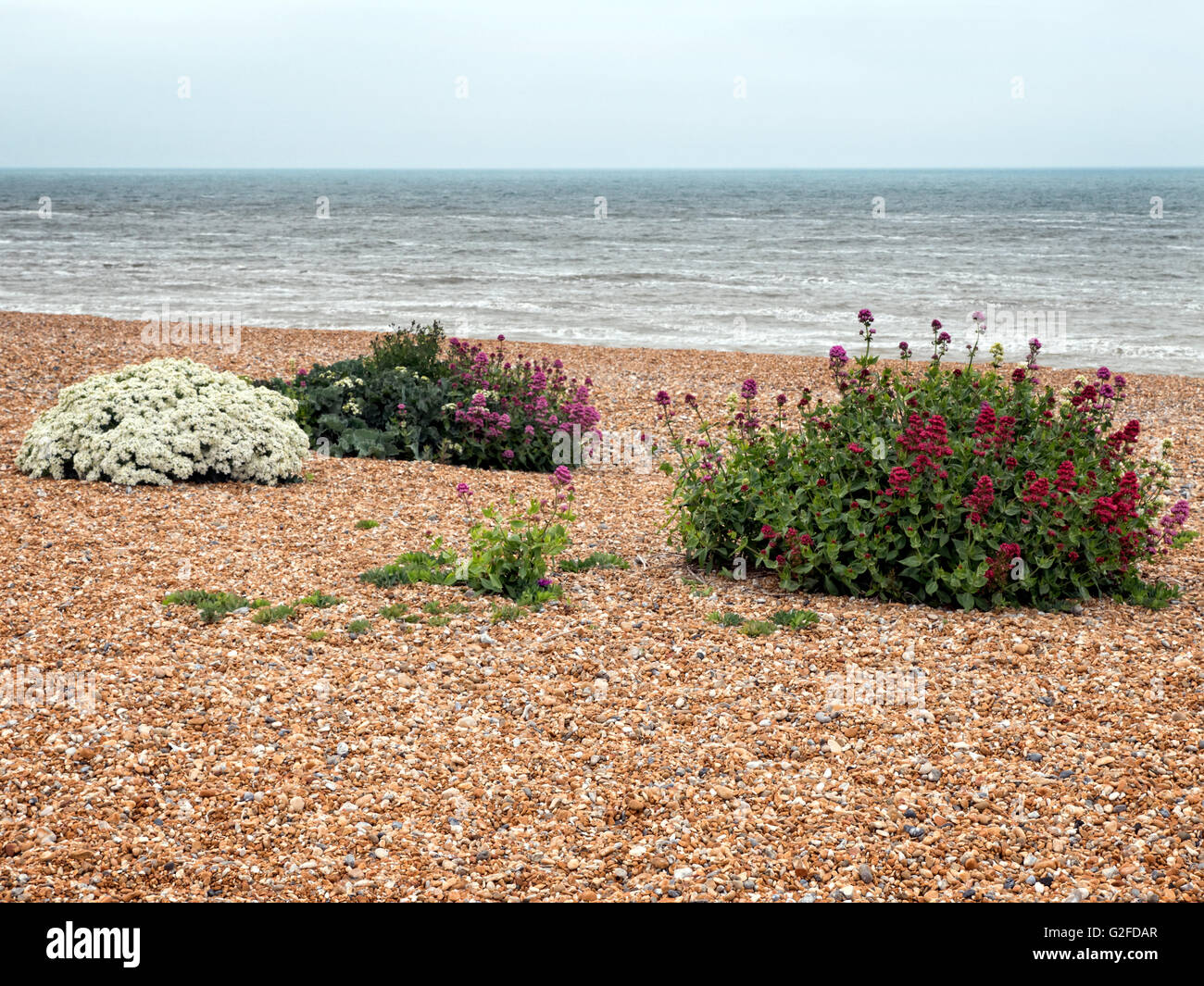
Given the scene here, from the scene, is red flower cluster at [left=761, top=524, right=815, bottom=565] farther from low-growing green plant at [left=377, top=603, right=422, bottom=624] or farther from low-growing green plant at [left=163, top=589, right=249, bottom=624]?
low-growing green plant at [left=163, top=589, right=249, bottom=624]

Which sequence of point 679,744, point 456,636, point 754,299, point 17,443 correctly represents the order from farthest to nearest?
1. point 754,299
2. point 17,443
3. point 456,636
4. point 679,744

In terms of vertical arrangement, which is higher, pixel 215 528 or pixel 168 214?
pixel 168 214

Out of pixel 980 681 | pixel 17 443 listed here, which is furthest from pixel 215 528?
pixel 980 681

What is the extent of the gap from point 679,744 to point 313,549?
3.23m

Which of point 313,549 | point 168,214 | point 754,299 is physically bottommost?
point 313,549

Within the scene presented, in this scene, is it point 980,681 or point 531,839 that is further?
point 980,681

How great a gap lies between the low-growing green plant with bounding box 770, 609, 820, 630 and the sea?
46.1 feet

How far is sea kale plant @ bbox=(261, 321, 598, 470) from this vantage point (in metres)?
9.11

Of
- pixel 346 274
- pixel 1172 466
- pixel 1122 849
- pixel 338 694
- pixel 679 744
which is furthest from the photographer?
pixel 346 274

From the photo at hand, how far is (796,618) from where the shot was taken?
538 centimetres

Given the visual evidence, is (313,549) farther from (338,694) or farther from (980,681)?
(980,681)

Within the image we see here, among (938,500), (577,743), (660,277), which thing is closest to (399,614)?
(577,743)

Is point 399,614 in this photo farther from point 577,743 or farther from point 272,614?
point 577,743

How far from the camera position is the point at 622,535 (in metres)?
7.11
